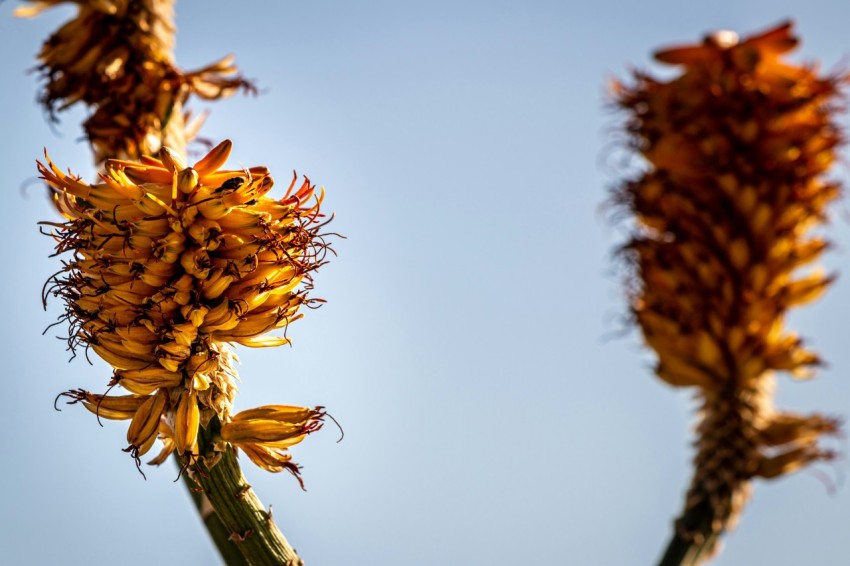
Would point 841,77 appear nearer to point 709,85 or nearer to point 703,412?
point 709,85

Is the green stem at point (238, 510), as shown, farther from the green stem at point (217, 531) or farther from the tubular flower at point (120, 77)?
the tubular flower at point (120, 77)

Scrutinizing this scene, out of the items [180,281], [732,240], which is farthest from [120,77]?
[732,240]

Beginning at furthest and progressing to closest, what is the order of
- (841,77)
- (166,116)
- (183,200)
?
(166,116) → (841,77) → (183,200)

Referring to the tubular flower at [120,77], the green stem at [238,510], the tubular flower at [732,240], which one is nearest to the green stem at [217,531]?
the green stem at [238,510]

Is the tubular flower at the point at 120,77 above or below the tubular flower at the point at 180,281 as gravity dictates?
above

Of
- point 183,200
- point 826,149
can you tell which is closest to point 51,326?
point 183,200

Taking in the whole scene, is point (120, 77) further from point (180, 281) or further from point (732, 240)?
point (732, 240)
